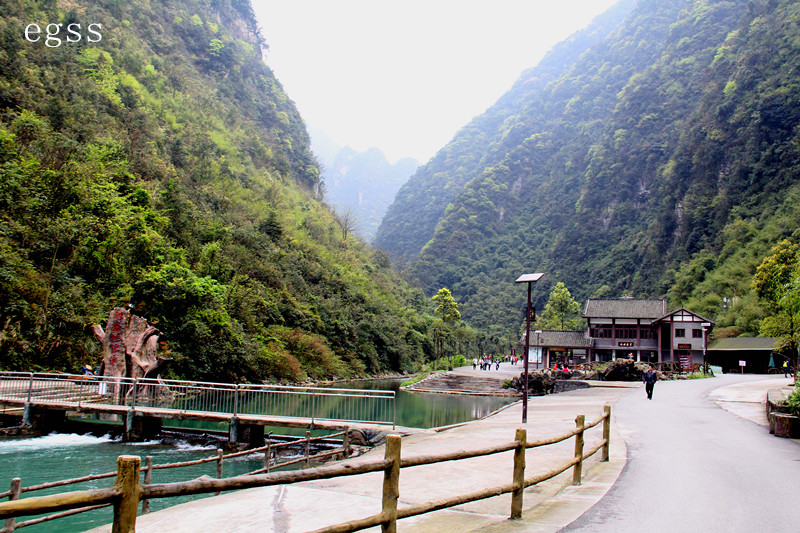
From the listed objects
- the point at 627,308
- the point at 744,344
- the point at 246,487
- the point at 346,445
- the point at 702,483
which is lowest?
the point at 346,445

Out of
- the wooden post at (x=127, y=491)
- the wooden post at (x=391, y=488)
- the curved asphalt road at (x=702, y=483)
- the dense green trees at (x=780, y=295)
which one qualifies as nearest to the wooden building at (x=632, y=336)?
the dense green trees at (x=780, y=295)

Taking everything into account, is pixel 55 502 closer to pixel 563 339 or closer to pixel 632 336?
pixel 632 336

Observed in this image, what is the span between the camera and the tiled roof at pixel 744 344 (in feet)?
160

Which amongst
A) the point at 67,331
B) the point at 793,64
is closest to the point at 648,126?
the point at 793,64

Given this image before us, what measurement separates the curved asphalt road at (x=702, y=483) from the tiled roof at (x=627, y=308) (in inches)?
1807

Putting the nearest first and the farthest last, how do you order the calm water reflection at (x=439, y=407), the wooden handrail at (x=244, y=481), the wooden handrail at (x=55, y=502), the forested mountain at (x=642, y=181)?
the wooden handrail at (x=55, y=502), the wooden handrail at (x=244, y=481), the calm water reflection at (x=439, y=407), the forested mountain at (x=642, y=181)

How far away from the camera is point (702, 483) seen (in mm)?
7855

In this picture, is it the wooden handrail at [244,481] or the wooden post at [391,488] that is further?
the wooden post at [391,488]

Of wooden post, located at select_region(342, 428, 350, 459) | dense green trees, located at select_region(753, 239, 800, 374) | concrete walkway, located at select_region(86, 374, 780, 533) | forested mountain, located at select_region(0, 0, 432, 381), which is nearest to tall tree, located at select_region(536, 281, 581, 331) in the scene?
forested mountain, located at select_region(0, 0, 432, 381)

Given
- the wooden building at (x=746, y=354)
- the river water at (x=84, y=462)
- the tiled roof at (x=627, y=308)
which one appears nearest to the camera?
the river water at (x=84, y=462)

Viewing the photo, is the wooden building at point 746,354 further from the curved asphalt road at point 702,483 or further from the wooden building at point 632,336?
the curved asphalt road at point 702,483

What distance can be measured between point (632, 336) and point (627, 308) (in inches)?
127

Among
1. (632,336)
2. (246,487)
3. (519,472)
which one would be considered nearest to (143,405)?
(519,472)

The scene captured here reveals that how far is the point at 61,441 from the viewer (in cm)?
1852
